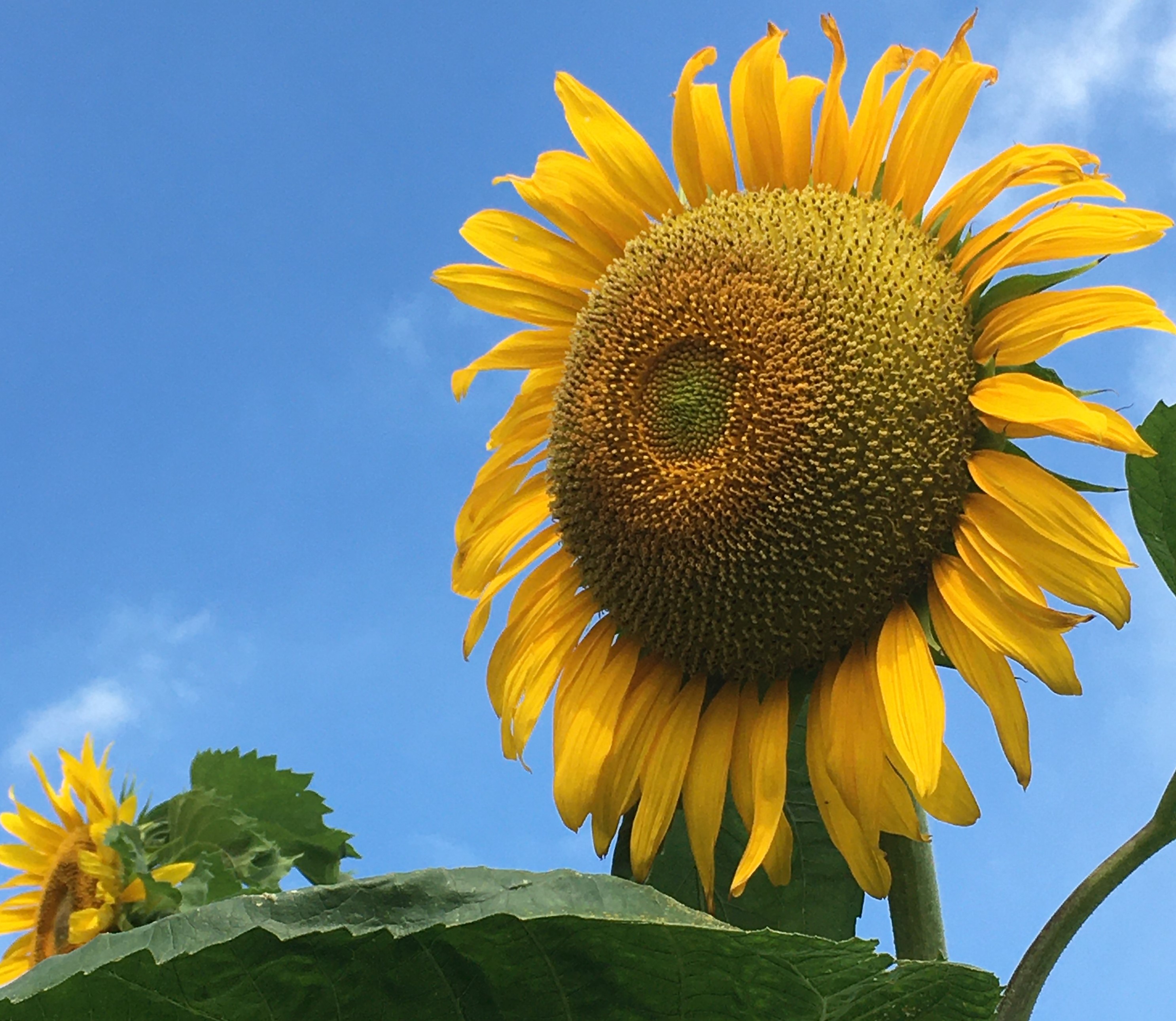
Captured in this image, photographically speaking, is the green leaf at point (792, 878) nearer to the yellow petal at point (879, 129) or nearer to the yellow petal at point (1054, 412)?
the yellow petal at point (1054, 412)

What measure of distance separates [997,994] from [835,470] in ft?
3.50

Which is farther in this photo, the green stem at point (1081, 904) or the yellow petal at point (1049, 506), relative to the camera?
the yellow petal at point (1049, 506)

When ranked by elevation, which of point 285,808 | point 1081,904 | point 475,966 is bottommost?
point 475,966

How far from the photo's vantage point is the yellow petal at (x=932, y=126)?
2.21 m

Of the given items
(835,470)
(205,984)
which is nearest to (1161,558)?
(835,470)

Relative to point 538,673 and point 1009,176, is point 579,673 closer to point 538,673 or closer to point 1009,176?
point 538,673

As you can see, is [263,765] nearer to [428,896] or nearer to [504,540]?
[504,540]

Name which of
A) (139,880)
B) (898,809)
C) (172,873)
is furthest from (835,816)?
(139,880)

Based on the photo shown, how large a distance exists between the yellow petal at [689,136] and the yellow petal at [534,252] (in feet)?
0.74

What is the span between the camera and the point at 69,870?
12.1 feet

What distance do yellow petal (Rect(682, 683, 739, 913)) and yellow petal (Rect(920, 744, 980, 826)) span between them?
37cm

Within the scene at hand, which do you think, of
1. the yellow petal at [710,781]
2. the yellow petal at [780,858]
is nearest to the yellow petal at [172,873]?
the yellow petal at [710,781]

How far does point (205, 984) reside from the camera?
874 mm

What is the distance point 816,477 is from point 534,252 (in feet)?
2.87
